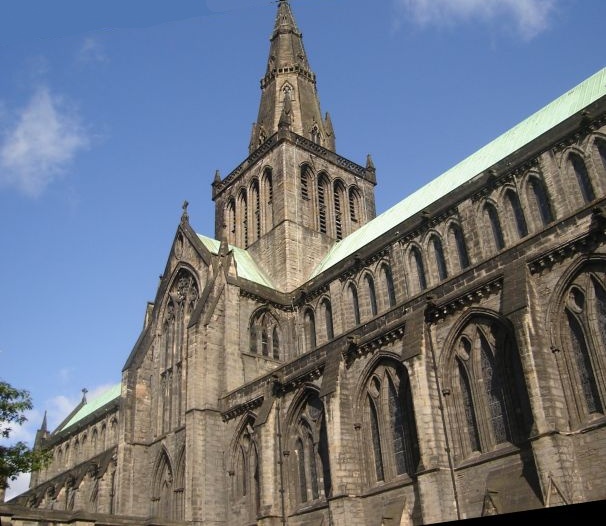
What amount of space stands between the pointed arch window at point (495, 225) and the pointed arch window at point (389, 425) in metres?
7.56

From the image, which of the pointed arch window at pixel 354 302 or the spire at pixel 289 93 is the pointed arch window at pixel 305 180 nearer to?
the spire at pixel 289 93

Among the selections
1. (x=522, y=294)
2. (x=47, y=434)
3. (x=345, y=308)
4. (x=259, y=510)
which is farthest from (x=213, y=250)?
(x=47, y=434)

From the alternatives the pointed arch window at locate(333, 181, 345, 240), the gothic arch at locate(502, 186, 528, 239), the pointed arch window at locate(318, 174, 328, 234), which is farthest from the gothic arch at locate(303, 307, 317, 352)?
the gothic arch at locate(502, 186, 528, 239)

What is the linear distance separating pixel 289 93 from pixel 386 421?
32527 mm

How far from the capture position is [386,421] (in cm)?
2436

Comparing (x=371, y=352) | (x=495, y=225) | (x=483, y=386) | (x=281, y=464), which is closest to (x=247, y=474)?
(x=281, y=464)

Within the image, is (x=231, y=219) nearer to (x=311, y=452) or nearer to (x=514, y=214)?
(x=311, y=452)

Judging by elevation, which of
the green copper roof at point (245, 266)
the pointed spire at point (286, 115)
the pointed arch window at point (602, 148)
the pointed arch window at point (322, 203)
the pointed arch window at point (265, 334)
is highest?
the pointed spire at point (286, 115)

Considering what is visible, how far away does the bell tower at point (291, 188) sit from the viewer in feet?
137

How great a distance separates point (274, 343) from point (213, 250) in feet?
24.8

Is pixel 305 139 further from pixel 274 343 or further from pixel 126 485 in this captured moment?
pixel 126 485

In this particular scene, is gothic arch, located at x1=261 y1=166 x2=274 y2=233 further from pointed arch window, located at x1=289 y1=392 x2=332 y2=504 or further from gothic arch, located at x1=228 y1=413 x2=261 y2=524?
pointed arch window, located at x1=289 y1=392 x2=332 y2=504

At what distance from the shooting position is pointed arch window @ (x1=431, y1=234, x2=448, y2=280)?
3003 centimetres

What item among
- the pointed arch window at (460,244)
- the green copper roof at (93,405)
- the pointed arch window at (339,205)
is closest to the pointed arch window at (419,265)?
the pointed arch window at (460,244)
